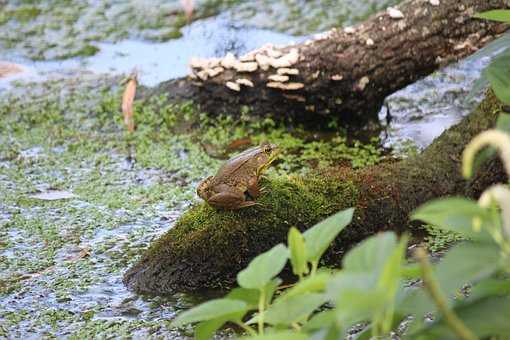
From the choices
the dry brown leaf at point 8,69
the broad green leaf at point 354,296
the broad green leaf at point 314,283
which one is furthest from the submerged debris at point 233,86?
the broad green leaf at point 354,296

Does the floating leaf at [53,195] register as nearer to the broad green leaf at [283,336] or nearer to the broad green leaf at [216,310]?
the broad green leaf at [216,310]

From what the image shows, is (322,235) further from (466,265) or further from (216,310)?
(466,265)

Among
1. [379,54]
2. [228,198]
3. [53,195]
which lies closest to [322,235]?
[228,198]

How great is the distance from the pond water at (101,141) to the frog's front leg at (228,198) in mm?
396

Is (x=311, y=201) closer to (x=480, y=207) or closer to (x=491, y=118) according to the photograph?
(x=491, y=118)

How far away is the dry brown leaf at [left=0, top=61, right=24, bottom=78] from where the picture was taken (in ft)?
20.3

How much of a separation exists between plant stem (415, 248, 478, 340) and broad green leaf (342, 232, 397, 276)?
0.03 metres

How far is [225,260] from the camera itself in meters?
3.38

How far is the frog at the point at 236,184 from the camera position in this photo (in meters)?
A: 3.30

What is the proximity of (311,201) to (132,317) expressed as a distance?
84 cm

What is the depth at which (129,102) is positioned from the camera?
5.68 meters

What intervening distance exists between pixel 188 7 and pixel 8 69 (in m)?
1.51

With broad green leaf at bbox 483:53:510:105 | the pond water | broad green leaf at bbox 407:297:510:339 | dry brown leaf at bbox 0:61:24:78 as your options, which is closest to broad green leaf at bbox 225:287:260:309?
broad green leaf at bbox 407:297:510:339

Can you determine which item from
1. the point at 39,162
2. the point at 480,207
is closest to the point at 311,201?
the point at 39,162
